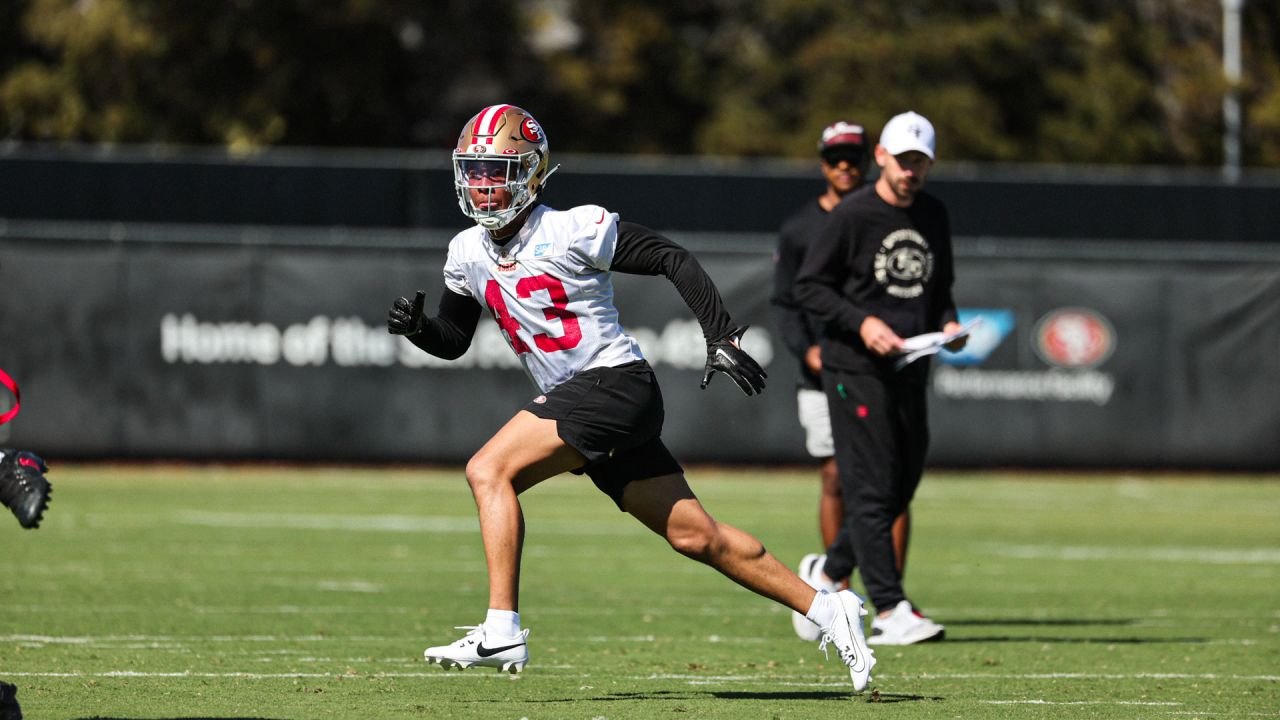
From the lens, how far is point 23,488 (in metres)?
5.62

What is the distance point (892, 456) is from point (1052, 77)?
29.9 m

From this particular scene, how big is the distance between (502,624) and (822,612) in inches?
48.8

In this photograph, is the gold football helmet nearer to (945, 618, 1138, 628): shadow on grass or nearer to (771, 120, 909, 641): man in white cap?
(771, 120, 909, 641): man in white cap

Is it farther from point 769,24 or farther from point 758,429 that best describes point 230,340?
point 769,24

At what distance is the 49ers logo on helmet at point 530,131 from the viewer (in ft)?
24.0

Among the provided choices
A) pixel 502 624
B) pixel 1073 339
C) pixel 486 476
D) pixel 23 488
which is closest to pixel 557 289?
pixel 486 476

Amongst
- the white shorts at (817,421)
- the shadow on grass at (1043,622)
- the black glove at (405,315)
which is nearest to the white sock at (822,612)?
the black glove at (405,315)

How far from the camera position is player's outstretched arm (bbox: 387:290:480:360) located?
741 centimetres

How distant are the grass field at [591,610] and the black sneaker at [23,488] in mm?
1202

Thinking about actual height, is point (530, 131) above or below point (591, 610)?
above

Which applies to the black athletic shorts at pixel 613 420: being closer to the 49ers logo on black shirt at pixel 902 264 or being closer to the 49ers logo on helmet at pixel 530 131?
the 49ers logo on helmet at pixel 530 131

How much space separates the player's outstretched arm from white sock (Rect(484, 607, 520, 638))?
1085mm

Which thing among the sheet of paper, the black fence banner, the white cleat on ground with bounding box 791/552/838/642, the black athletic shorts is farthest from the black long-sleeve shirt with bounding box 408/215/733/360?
the black fence banner

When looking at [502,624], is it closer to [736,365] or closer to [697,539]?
[697,539]
